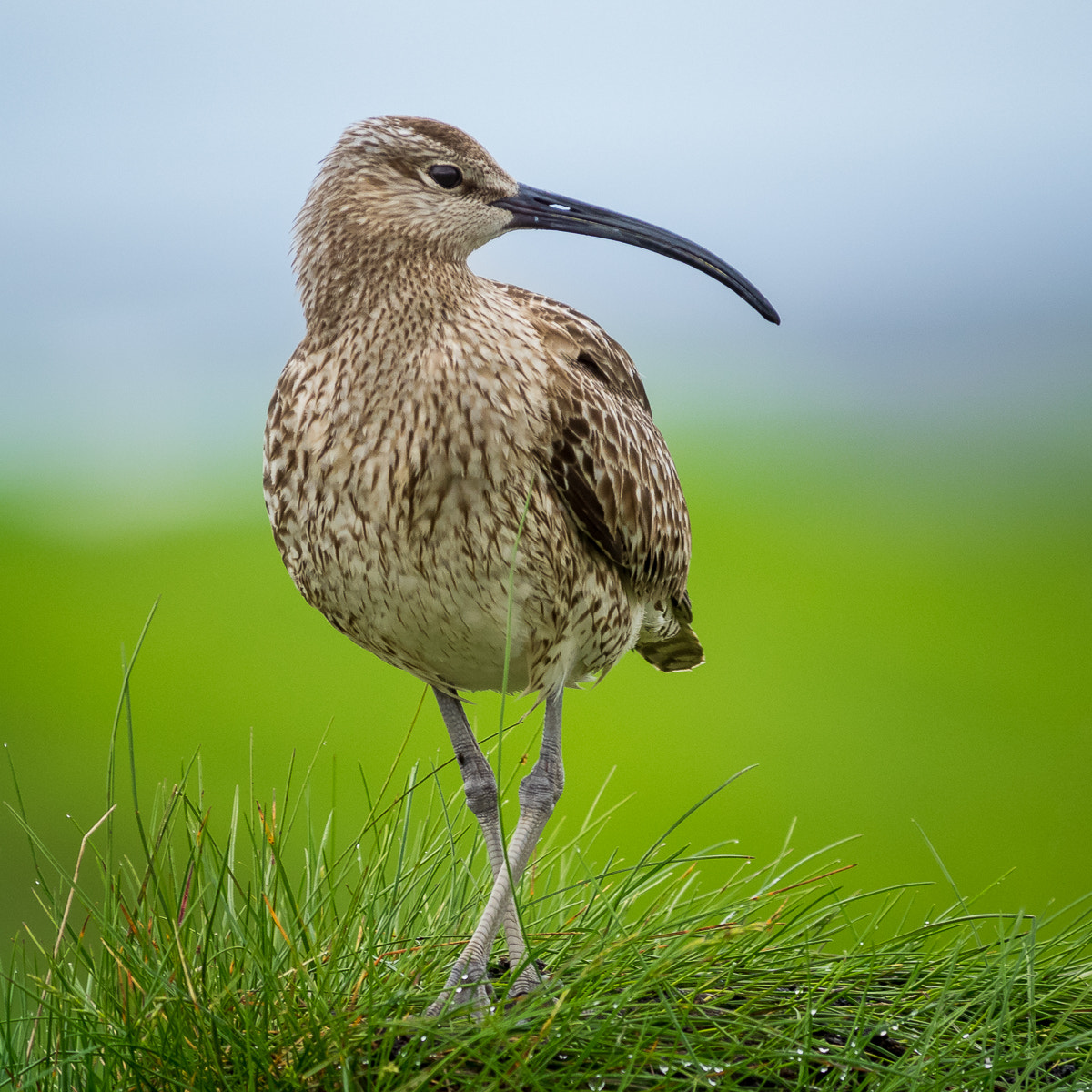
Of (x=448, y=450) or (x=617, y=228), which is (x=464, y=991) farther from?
(x=617, y=228)

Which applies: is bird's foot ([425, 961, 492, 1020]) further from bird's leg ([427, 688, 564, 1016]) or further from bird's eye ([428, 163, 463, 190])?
bird's eye ([428, 163, 463, 190])

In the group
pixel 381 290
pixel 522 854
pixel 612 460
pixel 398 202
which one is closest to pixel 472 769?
pixel 522 854

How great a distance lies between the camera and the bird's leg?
10.4 ft

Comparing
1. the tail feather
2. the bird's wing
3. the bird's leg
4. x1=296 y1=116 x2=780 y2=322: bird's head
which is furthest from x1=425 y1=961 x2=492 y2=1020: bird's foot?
x1=296 y1=116 x2=780 y2=322: bird's head

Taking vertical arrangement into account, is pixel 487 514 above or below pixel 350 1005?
above

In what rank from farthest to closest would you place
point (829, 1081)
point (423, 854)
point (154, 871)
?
point (423, 854) < point (154, 871) < point (829, 1081)

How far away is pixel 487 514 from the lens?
302 cm

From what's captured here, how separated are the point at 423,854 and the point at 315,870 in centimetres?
40

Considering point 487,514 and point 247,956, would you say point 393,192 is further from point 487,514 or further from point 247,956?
point 247,956

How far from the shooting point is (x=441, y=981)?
3.33 meters

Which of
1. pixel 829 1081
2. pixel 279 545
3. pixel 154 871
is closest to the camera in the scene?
pixel 829 1081

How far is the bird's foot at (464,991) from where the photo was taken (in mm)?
3006

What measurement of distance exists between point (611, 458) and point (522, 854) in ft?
3.86

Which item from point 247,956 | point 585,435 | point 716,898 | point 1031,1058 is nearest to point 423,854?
point 247,956
